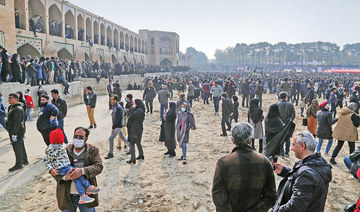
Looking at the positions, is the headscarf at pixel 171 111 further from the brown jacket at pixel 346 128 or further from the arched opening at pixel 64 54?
the arched opening at pixel 64 54

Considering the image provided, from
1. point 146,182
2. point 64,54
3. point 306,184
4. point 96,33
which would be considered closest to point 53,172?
point 306,184

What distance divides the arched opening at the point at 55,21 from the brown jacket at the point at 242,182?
2126 centimetres

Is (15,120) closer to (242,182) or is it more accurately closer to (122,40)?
(242,182)

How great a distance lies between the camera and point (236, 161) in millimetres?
2018

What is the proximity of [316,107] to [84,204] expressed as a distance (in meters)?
5.48

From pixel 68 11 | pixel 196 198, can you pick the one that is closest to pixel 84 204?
pixel 196 198

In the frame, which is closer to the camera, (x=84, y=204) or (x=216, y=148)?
(x=84, y=204)

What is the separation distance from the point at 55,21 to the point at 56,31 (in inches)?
31.2

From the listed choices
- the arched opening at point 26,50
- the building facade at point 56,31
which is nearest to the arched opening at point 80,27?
the building facade at point 56,31

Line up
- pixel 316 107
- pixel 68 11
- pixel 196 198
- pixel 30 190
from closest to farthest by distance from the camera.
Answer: pixel 196 198 < pixel 30 190 < pixel 316 107 < pixel 68 11

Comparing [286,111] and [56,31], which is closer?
[286,111]

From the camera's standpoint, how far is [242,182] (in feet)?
6.65

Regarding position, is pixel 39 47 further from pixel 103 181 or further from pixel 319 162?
pixel 319 162

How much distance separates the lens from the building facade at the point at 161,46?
51584mm
